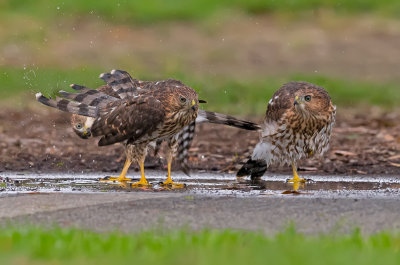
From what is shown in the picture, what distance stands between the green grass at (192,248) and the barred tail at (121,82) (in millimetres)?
4226

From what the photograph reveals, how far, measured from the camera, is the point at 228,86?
23062 millimetres

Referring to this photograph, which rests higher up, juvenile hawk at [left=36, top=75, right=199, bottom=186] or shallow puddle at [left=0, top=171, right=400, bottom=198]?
juvenile hawk at [left=36, top=75, right=199, bottom=186]

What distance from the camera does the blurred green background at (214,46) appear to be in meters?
23.0

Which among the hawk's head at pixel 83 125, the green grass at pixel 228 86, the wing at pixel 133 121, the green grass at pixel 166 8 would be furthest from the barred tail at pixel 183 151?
the green grass at pixel 166 8

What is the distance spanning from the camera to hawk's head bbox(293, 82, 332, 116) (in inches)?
434

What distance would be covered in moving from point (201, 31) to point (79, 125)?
1555 centimetres

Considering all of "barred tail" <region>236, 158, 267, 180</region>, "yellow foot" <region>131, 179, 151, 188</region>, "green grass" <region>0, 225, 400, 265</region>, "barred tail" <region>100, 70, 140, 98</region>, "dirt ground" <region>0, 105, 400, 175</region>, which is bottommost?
"green grass" <region>0, 225, 400, 265</region>

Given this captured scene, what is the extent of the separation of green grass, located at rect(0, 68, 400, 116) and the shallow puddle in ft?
27.8

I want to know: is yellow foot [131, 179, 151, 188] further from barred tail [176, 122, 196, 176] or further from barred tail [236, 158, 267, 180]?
barred tail [236, 158, 267, 180]

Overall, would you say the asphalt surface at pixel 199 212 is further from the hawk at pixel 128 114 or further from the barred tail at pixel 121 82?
the barred tail at pixel 121 82

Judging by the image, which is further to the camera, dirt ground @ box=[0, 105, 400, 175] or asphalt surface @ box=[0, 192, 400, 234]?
dirt ground @ box=[0, 105, 400, 175]

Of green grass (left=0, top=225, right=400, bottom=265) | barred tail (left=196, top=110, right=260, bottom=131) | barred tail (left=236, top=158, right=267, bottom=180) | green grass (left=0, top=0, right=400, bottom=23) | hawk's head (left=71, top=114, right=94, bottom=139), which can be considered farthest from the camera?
green grass (left=0, top=0, right=400, bottom=23)

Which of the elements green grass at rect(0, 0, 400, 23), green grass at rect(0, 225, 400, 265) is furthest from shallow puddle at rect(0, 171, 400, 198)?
green grass at rect(0, 0, 400, 23)

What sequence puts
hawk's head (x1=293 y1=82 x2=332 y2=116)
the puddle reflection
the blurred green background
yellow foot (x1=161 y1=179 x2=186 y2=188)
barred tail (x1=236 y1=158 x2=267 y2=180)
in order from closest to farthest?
the puddle reflection, yellow foot (x1=161 y1=179 x2=186 y2=188), hawk's head (x1=293 y1=82 x2=332 y2=116), barred tail (x1=236 y1=158 x2=267 y2=180), the blurred green background
